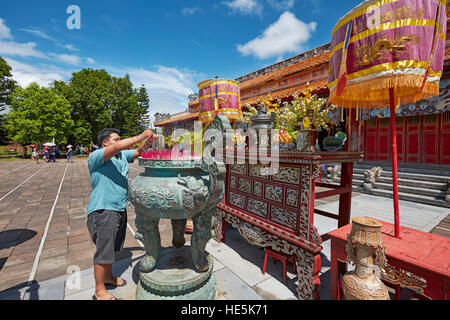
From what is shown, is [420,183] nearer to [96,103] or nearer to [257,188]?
[257,188]

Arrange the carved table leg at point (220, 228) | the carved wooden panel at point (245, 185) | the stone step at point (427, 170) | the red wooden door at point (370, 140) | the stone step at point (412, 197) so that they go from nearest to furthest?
1. the carved wooden panel at point (245, 185)
2. the carved table leg at point (220, 228)
3. the stone step at point (412, 197)
4. the stone step at point (427, 170)
5. the red wooden door at point (370, 140)

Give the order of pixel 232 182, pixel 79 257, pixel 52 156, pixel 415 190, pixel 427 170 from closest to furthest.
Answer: pixel 79 257 → pixel 232 182 → pixel 415 190 → pixel 427 170 → pixel 52 156

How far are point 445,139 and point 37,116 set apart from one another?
3632cm

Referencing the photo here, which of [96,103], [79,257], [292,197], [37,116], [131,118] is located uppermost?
[96,103]

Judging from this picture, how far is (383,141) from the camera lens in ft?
33.8

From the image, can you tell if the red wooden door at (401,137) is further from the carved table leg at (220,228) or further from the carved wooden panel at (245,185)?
the carved table leg at (220,228)

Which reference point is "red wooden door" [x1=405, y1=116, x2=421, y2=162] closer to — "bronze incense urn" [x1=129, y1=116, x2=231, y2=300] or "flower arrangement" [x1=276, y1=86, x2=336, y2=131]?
"flower arrangement" [x1=276, y1=86, x2=336, y2=131]

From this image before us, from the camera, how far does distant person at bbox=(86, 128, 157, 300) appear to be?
215 cm

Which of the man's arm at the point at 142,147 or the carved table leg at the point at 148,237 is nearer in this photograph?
the carved table leg at the point at 148,237

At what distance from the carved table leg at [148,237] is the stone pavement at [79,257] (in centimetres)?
47


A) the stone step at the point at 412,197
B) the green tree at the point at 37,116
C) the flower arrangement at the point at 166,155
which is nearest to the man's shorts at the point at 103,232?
the flower arrangement at the point at 166,155

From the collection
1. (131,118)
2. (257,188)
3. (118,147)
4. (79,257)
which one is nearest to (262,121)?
(257,188)

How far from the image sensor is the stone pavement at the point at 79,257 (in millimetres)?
2496

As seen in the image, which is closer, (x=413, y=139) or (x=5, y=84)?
(x=413, y=139)
